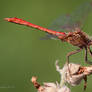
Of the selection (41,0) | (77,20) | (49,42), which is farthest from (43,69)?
(41,0)

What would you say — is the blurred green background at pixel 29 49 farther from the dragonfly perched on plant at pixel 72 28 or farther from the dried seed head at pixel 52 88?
the dried seed head at pixel 52 88

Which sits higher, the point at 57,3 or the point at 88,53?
the point at 57,3

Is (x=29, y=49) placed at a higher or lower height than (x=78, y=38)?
higher

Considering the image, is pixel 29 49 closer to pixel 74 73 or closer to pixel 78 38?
Result: pixel 78 38

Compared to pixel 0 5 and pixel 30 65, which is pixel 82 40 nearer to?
pixel 30 65

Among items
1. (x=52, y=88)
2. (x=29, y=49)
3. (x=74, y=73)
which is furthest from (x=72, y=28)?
(x=29, y=49)

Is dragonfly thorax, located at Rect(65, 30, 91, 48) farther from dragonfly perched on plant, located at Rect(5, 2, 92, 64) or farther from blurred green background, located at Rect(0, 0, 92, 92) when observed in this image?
blurred green background, located at Rect(0, 0, 92, 92)

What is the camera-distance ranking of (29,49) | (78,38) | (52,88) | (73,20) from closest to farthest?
(52,88), (78,38), (73,20), (29,49)
